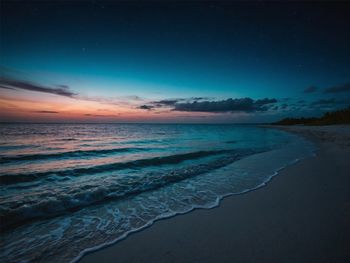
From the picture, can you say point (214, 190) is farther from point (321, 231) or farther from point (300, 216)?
point (321, 231)

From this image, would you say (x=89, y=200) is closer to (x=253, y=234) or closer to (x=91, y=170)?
(x=91, y=170)

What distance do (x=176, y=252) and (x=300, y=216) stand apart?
302cm

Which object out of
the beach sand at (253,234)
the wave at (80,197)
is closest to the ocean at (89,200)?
the wave at (80,197)

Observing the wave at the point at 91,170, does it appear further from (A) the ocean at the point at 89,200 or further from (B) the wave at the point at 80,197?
(B) the wave at the point at 80,197

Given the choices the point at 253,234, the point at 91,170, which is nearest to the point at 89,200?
the point at 91,170

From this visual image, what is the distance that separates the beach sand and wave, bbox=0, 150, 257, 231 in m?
2.60

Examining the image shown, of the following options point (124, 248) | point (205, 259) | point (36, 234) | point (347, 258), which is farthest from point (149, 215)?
point (347, 258)

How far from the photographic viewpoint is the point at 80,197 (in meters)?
5.98

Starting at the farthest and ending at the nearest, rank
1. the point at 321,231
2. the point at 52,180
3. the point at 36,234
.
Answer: the point at 52,180
the point at 36,234
the point at 321,231

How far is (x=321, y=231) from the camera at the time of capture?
11.6ft

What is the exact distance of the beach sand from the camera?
2977 mm

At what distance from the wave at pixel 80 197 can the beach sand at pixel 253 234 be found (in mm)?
2595

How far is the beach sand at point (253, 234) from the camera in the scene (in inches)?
117

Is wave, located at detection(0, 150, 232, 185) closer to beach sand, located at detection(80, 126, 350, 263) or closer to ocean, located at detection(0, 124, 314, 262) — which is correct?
ocean, located at detection(0, 124, 314, 262)
